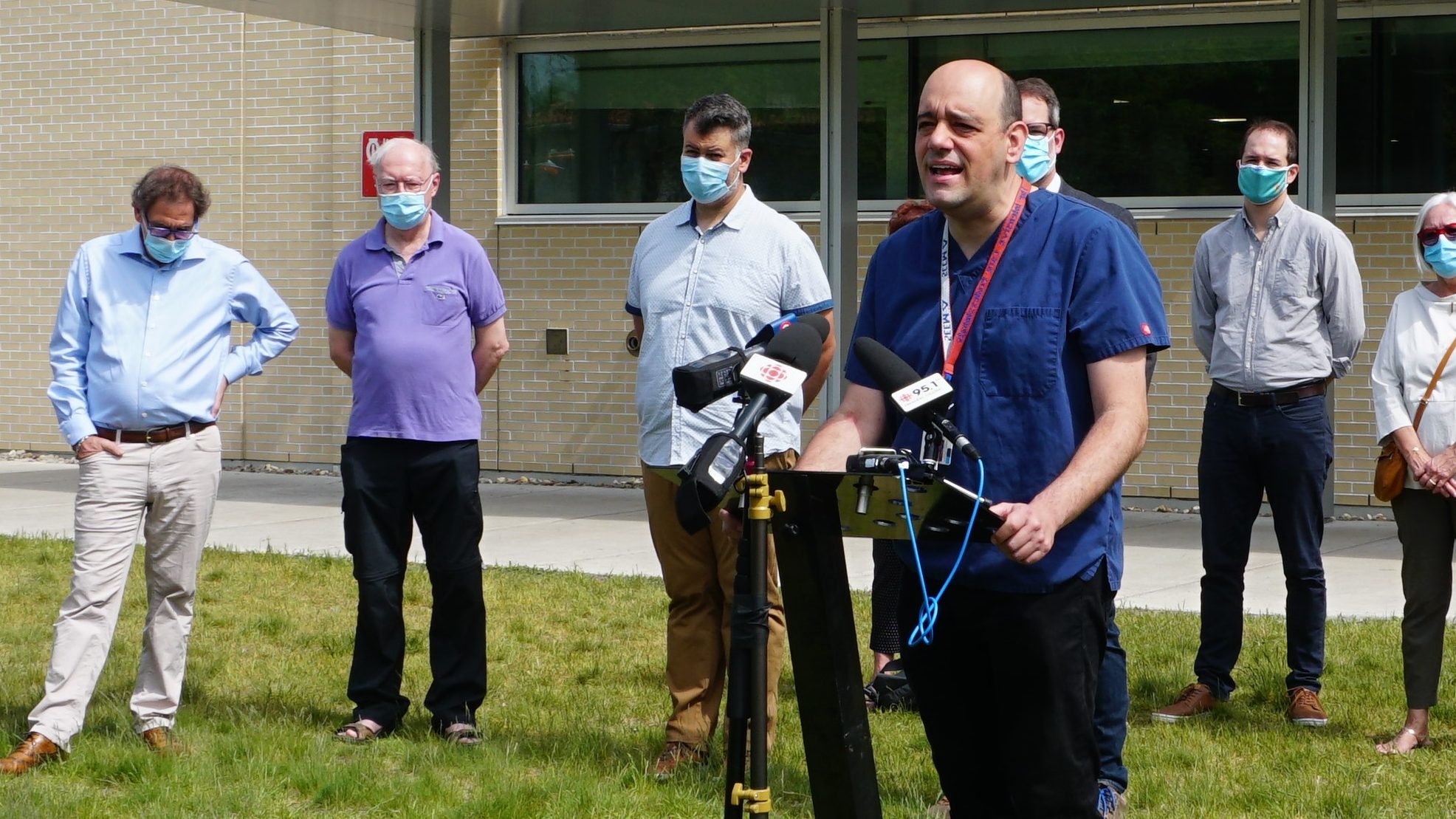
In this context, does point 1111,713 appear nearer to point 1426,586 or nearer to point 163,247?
point 1426,586

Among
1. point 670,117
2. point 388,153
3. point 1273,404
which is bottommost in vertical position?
point 1273,404

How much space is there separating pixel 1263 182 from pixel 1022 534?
4.02 metres

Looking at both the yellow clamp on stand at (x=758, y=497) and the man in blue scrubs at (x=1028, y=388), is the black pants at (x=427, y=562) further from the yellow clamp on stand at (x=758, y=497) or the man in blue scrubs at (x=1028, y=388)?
the yellow clamp on stand at (x=758, y=497)

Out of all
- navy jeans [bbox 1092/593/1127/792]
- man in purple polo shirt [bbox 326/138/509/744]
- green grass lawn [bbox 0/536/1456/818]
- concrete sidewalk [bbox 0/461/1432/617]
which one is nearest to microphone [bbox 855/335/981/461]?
navy jeans [bbox 1092/593/1127/792]

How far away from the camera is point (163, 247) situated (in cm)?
611

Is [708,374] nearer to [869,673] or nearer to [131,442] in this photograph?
[131,442]

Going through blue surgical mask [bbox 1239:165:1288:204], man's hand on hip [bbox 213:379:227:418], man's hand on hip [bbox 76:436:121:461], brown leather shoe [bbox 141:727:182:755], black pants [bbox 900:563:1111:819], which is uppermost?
blue surgical mask [bbox 1239:165:1288:204]

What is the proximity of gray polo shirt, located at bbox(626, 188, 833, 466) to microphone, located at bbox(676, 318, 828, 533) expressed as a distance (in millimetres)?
2074

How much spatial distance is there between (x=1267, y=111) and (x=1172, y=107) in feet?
2.19

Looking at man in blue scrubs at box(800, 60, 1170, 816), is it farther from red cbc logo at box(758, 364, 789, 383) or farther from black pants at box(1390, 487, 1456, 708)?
black pants at box(1390, 487, 1456, 708)

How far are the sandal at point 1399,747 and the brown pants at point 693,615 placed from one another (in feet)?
7.11

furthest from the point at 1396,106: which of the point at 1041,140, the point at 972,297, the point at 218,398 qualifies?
the point at 972,297

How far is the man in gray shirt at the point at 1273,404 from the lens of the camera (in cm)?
652

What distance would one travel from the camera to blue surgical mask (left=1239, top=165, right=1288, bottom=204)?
21.9 feet
